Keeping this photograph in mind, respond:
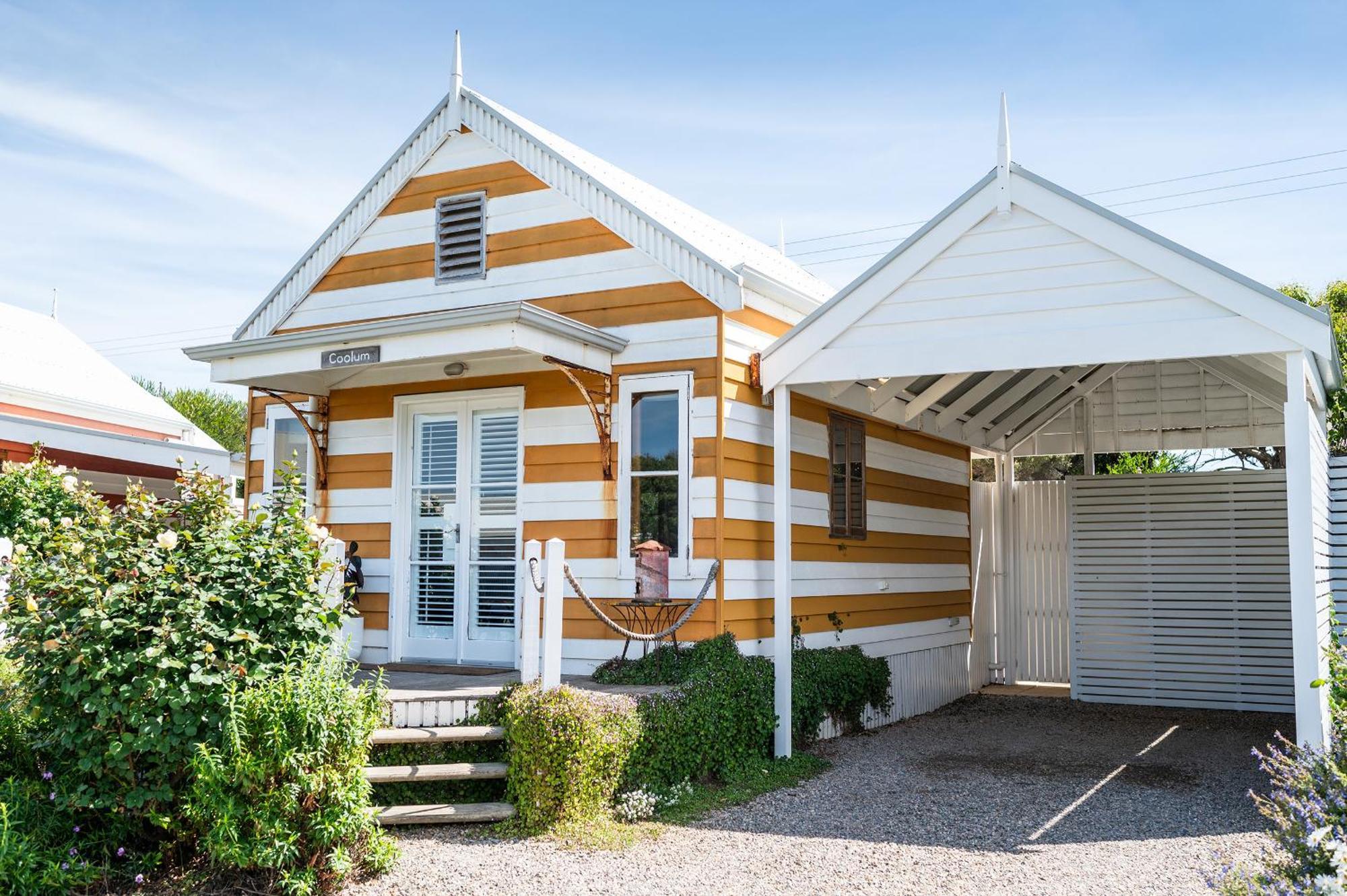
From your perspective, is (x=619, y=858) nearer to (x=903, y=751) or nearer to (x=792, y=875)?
(x=792, y=875)

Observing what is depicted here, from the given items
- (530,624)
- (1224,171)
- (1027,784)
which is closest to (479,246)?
(530,624)

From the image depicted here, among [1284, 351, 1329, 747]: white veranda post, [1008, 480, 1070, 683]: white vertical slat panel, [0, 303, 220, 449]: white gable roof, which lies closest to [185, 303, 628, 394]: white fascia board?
[1284, 351, 1329, 747]: white veranda post

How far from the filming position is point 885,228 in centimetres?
2750

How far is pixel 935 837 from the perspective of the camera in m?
6.18

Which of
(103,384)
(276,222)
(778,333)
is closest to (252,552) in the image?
(778,333)

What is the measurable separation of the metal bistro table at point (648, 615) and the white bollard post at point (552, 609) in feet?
4.62

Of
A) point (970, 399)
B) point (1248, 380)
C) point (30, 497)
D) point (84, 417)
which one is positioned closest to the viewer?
point (30, 497)

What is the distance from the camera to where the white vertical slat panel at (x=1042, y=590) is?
13.5 m

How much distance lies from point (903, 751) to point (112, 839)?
19.0 feet

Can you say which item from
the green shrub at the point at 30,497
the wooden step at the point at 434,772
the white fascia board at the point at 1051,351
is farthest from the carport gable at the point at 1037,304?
the green shrub at the point at 30,497

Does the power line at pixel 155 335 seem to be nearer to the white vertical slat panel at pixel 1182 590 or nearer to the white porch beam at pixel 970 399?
the white porch beam at pixel 970 399

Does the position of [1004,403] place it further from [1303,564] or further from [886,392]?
[1303,564]

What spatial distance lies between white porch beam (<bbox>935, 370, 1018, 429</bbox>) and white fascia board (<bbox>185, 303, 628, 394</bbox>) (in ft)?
14.2

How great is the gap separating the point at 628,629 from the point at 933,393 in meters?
3.75
